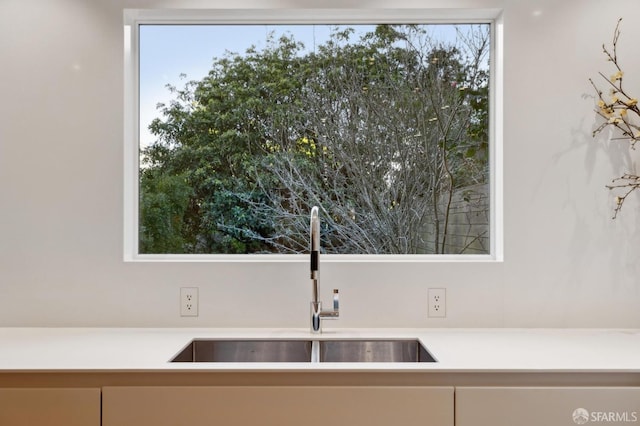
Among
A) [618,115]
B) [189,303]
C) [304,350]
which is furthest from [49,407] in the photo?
[618,115]

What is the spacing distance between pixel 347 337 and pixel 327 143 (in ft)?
2.57

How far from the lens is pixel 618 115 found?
186cm

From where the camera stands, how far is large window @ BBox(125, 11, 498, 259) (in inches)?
79.9

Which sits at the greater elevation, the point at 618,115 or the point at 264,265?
the point at 618,115

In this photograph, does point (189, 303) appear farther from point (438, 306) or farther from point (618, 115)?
point (618, 115)

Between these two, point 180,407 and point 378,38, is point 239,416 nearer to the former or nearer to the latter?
point 180,407

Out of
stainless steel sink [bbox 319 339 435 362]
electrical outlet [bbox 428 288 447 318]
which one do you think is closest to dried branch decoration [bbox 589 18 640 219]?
electrical outlet [bbox 428 288 447 318]

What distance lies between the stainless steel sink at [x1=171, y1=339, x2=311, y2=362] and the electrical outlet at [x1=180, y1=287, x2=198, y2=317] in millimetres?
179

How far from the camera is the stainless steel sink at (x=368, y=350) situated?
5.80ft

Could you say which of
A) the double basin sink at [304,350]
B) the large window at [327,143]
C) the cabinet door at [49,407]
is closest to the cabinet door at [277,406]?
the cabinet door at [49,407]

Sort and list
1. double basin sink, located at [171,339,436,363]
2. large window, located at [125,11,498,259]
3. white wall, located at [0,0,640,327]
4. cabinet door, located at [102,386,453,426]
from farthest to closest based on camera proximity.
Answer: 1. large window, located at [125,11,498,259]
2. white wall, located at [0,0,640,327]
3. double basin sink, located at [171,339,436,363]
4. cabinet door, located at [102,386,453,426]

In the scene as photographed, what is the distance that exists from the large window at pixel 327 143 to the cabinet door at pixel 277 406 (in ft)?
2.46

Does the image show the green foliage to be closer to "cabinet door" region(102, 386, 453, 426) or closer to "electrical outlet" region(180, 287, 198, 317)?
"electrical outlet" region(180, 287, 198, 317)

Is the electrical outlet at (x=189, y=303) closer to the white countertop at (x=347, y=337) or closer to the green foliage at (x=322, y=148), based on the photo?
the white countertop at (x=347, y=337)
